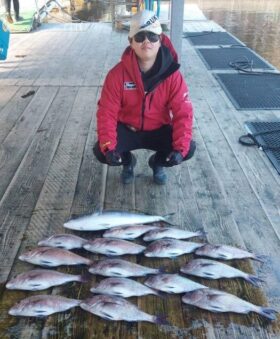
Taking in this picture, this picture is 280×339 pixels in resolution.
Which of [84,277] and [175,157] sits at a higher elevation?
[175,157]

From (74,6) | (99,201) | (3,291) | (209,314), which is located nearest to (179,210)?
(99,201)

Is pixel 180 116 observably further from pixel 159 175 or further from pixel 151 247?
pixel 151 247

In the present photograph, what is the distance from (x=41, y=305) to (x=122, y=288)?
0.40 meters

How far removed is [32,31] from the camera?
8.86 meters

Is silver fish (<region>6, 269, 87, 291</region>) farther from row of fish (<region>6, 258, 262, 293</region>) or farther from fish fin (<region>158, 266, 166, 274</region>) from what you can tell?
fish fin (<region>158, 266, 166, 274</region>)

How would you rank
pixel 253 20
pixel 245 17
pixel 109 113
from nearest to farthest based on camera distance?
pixel 109 113 → pixel 253 20 → pixel 245 17

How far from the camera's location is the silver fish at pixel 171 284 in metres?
2.11

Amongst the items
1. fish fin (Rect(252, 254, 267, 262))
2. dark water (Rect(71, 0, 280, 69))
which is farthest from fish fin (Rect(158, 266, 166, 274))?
dark water (Rect(71, 0, 280, 69))

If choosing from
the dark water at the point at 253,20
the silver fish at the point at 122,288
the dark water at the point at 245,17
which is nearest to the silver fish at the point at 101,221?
the silver fish at the point at 122,288

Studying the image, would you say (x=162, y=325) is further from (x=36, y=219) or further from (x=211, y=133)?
(x=211, y=133)

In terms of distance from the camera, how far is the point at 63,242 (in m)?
2.38

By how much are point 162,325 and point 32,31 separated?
8.25 metres

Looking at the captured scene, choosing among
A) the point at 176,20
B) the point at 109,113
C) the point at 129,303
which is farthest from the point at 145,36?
the point at 176,20

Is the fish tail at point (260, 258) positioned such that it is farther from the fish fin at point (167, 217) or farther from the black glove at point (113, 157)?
the black glove at point (113, 157)
